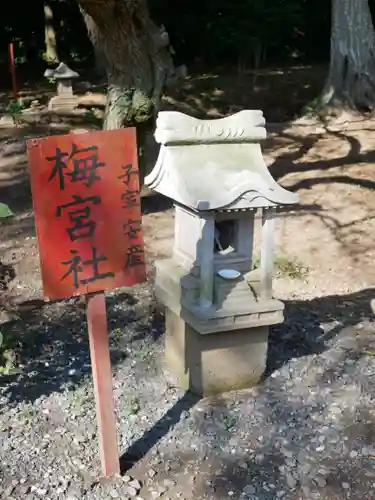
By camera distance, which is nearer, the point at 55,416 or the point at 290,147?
the point at 55,416

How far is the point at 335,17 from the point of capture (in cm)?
1026

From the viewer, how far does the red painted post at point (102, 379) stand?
2639 millimetres

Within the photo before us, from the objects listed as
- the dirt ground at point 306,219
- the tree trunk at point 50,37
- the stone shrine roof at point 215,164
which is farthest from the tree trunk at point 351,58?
the stone shrine roof at point 215,164

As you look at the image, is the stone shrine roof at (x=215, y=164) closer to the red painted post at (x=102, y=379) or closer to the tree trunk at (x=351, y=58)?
the red painted post at (x=102, y=379)

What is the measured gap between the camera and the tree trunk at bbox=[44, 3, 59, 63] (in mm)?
15102

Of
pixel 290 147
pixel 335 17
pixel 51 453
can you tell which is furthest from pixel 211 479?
pixel 335 17

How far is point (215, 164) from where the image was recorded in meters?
3.27

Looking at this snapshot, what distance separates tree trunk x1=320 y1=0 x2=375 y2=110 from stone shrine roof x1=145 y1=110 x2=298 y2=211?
25.3ft

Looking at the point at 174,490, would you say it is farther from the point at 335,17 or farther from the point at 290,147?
the point at 335,17

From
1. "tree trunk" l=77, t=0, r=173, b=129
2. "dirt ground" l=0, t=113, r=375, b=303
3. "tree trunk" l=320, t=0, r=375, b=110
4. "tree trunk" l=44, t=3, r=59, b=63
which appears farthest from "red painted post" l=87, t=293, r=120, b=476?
"tree trunk" l=44, t=3, r=59, b=63

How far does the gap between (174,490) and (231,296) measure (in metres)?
0.99

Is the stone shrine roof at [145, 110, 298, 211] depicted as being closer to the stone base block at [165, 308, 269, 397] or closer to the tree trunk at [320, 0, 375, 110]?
the stone base block at [165, 308, 269, 397]

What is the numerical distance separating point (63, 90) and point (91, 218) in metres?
9.35

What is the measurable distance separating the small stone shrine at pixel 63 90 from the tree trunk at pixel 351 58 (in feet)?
14.3
